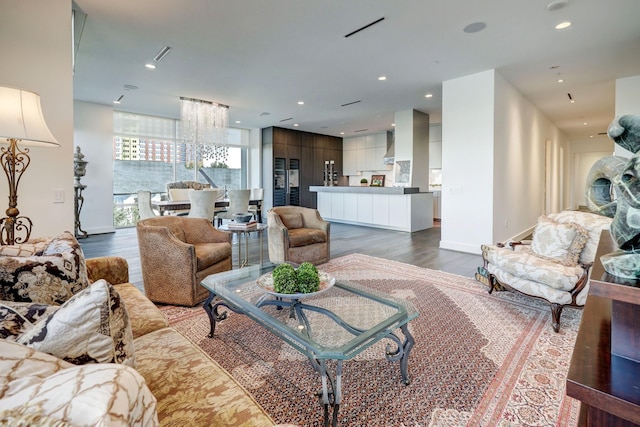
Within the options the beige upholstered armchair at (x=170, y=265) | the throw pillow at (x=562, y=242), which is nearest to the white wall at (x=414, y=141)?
the throw pillow at (x=562, y=242)

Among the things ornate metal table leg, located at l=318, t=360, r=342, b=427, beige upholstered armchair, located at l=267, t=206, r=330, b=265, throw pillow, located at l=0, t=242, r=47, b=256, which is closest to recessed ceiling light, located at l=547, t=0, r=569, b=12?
beige upholstered armchair, located at l=267, t=206, r=330, b=265

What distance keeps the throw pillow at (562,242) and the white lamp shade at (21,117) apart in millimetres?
3709

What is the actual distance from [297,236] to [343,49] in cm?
245

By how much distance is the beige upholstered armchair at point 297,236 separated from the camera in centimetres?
377

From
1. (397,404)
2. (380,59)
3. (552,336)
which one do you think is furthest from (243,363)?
(380,59)

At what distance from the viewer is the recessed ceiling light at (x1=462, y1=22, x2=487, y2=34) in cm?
335

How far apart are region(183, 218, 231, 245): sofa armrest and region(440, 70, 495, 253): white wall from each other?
146 inches

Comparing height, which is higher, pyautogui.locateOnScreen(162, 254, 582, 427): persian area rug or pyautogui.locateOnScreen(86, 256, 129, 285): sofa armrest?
pyautogui.locateOnScreen(86, 256, 129, 285): sofa armrest

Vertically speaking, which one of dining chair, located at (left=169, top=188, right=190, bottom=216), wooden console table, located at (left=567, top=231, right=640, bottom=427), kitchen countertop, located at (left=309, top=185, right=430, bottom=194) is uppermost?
kitchen countertop, located at (left=309, top=185, right=430, bottom=194)

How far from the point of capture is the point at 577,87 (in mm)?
5566

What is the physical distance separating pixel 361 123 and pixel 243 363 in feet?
26.1

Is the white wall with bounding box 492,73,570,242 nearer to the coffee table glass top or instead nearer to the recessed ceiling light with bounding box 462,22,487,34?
the recessed ceiling light with bounding box 462,22,487,34

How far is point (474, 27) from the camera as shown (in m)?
3.41

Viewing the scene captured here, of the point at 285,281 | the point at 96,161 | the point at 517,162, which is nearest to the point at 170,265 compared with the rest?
the point at 285,281
